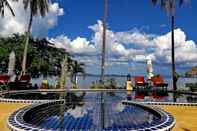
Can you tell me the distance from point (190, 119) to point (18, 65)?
21.2 meters

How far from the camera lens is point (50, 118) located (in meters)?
9.40

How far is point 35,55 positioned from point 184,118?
842 inches

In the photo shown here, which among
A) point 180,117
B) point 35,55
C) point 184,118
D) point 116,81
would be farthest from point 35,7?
point 184,118

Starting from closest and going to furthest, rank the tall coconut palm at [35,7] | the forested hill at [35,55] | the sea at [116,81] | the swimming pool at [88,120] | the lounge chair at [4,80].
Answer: the swimming pool at [88,120], the lounge chair at [4,80], the sea at [116,81], the tall coconut palm at [35,7], the forested hill at [35,55]

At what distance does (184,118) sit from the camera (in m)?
9.87

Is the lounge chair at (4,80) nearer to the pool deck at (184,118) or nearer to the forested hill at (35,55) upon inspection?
the forested hill at (35,55)

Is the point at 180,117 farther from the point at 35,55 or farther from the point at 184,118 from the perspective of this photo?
the point at 35,55

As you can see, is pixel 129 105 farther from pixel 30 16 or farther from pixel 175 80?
pixel 30 16

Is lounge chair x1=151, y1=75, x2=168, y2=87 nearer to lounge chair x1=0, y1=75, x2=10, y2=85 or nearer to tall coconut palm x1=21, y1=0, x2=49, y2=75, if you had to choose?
lounge chair x1=0, y1=75, x2=10, y2=85

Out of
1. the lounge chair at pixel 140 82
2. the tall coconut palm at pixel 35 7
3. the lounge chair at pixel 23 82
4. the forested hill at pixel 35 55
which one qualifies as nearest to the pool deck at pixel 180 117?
the lounge chair at pixel 23 82

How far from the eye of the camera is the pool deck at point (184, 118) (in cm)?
845

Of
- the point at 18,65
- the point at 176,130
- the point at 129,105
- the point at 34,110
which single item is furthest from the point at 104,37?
→ the point at 176,130

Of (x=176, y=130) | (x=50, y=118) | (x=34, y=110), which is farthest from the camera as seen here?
(x=34, y=110)

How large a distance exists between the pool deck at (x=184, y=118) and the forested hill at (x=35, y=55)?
17.9m
